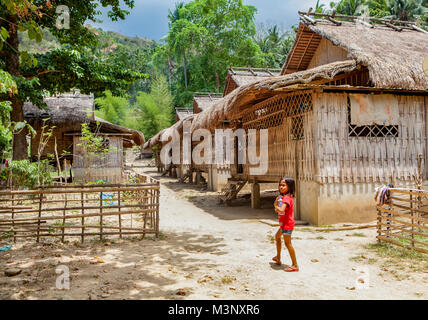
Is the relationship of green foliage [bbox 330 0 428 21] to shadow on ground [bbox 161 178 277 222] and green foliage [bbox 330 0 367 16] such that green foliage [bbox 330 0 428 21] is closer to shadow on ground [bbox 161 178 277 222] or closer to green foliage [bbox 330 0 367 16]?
green foliage [bbox 330 0 367 16]

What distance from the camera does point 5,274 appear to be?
396 cm

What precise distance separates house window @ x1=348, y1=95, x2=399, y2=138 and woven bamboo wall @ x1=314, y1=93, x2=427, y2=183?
12cm

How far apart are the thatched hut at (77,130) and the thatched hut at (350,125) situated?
25.1 ft

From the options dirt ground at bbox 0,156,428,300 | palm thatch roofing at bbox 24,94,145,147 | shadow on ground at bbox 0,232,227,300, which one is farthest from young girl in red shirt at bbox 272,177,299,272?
palm thatch roofing at bbox 24,94,145,147

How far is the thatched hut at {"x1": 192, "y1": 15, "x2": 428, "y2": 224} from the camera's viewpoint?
285 inches

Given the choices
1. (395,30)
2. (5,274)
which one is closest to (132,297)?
(5,274)

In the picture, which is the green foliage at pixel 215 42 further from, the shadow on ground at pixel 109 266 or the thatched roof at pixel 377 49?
the shadow on ground at pixel 109 266

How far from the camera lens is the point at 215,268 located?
4.38 m

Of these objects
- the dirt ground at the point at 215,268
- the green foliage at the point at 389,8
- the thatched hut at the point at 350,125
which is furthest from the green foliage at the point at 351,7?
the dirt ground at the point at 215,268

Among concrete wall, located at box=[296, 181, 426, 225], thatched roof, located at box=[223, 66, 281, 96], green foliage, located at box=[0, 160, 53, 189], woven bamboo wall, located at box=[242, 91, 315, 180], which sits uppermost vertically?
thatched roof, located at box=[223, 66, 281, 96]

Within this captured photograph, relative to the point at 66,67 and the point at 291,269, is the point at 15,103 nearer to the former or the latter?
the point at 66,67

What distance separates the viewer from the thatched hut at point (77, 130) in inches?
521

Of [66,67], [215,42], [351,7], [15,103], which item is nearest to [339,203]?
[66,67]

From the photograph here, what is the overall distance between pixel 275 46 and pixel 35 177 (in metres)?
37.3
